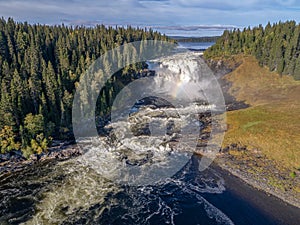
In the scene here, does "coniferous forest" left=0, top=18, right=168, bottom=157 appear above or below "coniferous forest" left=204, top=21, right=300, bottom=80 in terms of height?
below

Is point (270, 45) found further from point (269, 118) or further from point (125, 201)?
point (125, 201)

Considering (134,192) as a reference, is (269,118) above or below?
above

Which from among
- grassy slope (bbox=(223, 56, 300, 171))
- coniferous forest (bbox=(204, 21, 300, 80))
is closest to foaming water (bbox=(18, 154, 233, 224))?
grassy slope (bbox=(223, 56, 300, 171))

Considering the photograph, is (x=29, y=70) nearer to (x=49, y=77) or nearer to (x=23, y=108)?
(x=49, y=77)

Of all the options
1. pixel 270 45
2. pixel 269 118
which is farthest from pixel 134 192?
pixel 270 45

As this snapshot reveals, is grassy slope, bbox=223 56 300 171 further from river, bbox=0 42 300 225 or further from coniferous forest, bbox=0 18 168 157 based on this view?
coniferous forest, bbox=0 18 168 157

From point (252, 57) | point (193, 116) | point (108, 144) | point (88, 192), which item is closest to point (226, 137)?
point (193, 116)
